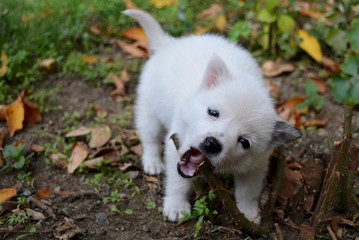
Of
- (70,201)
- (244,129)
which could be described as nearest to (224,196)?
(244,129)

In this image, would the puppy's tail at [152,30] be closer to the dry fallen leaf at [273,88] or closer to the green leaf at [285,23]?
the dry fallen leaf at [273,88]

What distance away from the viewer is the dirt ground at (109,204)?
375 cm

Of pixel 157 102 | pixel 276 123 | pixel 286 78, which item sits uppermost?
pixel 276 123

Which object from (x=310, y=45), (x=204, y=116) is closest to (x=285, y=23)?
(x=310, y=45)

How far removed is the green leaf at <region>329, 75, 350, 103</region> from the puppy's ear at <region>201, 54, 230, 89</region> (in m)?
1.73

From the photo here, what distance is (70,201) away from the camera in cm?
403

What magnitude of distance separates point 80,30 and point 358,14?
296cm

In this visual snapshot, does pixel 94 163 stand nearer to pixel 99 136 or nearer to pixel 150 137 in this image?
pixel 99 136

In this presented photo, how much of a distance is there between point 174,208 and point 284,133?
0.98m

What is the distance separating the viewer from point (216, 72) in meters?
3.78

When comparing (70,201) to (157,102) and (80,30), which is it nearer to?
(157,102)

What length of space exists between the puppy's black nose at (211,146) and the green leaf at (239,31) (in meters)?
2.63

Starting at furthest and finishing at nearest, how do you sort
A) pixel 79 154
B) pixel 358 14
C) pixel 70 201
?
pixel 358 14 → pixel 79 154 → pixel 70 201

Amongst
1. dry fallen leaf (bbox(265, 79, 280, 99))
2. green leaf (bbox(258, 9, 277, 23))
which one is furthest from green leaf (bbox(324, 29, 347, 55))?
dry fallen leaf (bbox(265, 79, 280, 99))
